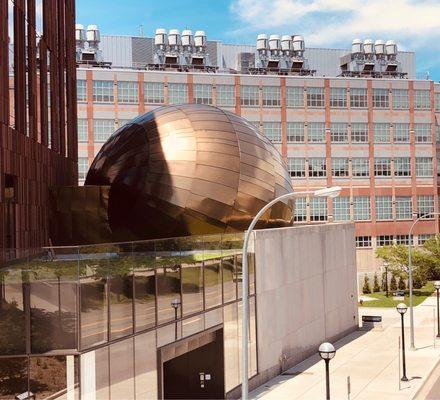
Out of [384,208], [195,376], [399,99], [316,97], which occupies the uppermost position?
[316,97]

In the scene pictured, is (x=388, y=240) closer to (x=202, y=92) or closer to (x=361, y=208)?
(x=361, y=208)

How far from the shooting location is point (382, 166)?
8469cm

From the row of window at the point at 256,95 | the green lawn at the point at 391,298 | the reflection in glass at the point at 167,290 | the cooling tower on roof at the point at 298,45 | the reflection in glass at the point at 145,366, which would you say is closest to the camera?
the reflection in glass at the point at 145,366

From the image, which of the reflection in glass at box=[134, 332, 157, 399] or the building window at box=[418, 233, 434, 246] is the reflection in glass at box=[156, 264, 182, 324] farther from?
the building window at box=[418, 233, 434, 246]

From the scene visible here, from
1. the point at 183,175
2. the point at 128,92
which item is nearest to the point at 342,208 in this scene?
the point at 128,92

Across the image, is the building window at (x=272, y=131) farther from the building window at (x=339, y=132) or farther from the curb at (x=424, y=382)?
the curb at (x=424, y=382)

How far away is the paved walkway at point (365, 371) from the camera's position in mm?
27266

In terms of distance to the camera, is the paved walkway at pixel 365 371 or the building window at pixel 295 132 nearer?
the paved walkway at pixel 365 371

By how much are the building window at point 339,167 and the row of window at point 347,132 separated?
2193mm

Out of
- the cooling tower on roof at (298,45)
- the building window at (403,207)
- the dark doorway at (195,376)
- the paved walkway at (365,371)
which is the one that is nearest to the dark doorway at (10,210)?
the dark doorway at (195,376)

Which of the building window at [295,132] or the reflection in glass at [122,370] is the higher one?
the building window at [295,132]

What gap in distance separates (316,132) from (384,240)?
14819 millimetres

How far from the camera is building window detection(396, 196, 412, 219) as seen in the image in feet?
278

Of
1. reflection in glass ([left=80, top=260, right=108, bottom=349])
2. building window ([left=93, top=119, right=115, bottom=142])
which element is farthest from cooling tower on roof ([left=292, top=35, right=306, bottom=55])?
reflection in glass ([left=80, top=260, right=108, bottom=349])
